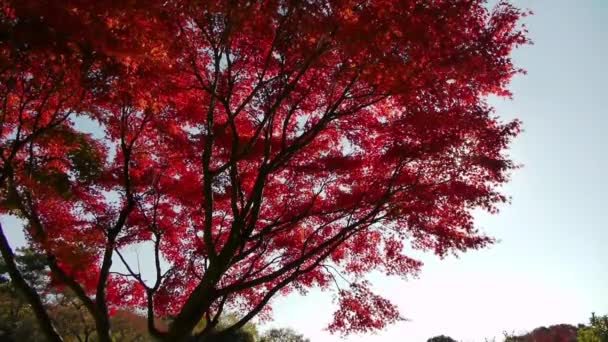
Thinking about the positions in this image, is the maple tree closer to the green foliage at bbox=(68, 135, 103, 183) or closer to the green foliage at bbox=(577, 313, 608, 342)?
the green foliage at bbox=(68, 135, 103, 183)

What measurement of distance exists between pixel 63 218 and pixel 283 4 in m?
9.31

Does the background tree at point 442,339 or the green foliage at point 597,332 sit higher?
the background tree at point 442,339

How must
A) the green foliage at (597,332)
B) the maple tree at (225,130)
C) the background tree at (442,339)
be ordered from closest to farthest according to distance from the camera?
the maple tree at (225,130), the green foliage at (597,332), the background tree at (442,339)

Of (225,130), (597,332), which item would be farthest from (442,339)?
(225,130)

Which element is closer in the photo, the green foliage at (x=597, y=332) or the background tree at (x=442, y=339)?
the green foliage at (x=597, y=332)

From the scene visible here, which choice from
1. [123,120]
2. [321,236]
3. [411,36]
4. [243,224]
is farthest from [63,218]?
[411,36]

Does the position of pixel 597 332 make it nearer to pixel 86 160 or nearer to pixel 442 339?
pixel 442 339

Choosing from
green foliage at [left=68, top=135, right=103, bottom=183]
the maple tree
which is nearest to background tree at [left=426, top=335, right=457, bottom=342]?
the maple tree

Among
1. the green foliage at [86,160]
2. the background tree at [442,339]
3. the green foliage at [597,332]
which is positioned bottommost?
the green foliage at [597,332]

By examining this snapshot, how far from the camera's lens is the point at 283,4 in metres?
9.01

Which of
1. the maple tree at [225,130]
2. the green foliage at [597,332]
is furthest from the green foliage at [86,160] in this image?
the green foliage at [597,332]

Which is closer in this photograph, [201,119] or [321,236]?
[201,119]

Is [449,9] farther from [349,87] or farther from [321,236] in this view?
[321,236]

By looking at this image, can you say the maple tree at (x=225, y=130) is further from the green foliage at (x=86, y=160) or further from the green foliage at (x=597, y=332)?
the green foliage at (x=597, y=332)
